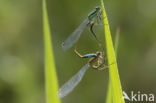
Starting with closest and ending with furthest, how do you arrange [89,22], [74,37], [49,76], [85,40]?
[49,76] < [89,22] < [74,37] < [85,40]

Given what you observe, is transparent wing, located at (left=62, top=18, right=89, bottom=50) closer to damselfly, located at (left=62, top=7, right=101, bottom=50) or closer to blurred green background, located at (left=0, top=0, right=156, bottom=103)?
damselfly, located at (left=62, top=7, right=101, bottom=50)

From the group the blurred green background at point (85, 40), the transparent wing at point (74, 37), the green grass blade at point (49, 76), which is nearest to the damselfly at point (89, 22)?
the transparent wing at point (74, 37)

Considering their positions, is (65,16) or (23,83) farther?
(65,16)

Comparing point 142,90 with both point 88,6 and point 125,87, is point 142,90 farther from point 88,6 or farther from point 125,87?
point 88,6

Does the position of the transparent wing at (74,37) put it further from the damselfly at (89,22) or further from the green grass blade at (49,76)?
the green grass blade at (49,76)

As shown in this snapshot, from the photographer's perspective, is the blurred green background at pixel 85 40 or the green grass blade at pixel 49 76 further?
the blurred green background at pixel 85 40

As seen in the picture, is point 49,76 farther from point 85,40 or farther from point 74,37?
point 85,40

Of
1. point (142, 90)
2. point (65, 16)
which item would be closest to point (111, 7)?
point (65, 16)

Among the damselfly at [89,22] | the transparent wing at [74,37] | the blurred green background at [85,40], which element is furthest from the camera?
the blurred green background at [85,40]

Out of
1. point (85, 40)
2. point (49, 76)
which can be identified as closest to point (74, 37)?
point (49, 76)
